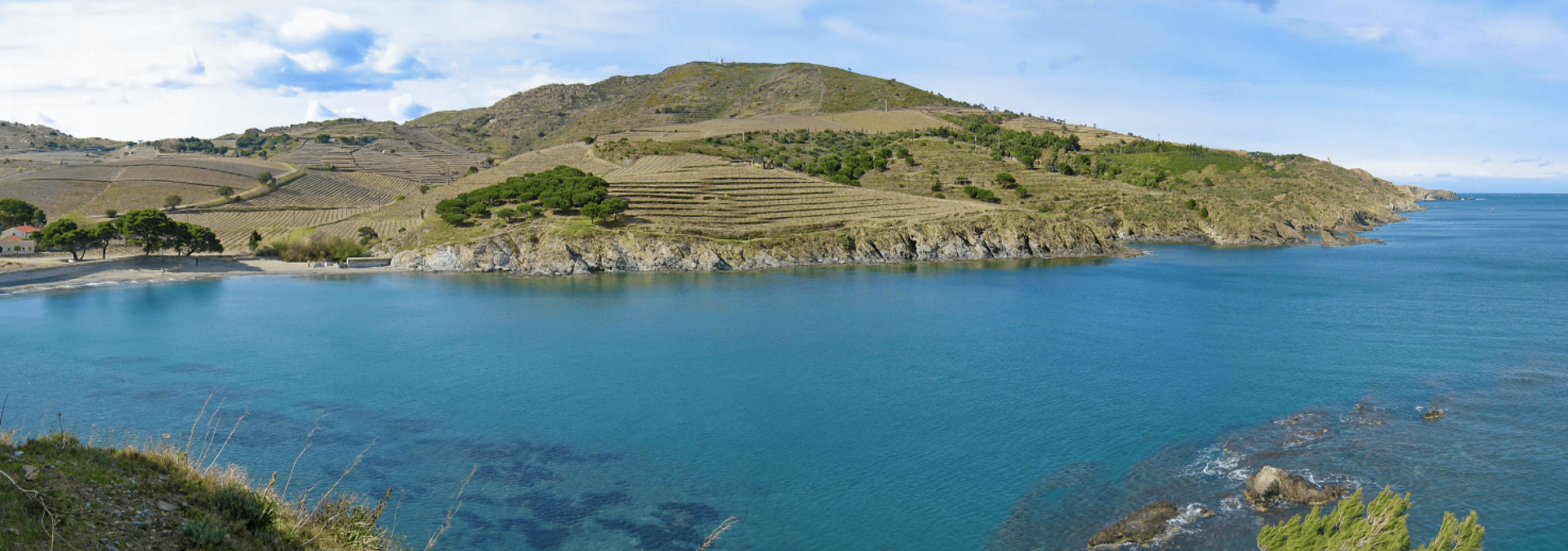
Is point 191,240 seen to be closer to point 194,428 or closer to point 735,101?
point 194,428

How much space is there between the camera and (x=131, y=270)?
64.8 meters

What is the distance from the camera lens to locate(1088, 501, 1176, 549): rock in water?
1650 centimetres

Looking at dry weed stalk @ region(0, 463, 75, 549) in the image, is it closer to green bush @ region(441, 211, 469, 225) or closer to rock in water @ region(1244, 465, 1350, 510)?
rock in water @ region(1244, 465, 1350, 510)

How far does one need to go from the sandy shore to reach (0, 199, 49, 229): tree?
85.9 feet

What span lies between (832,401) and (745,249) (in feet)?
145

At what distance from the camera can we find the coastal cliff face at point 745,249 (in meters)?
67.9

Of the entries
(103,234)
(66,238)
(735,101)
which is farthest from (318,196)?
(735,101)

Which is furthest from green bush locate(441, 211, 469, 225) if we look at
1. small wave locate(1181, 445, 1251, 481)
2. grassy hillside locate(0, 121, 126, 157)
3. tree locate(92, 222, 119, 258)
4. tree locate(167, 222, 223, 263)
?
grassy hillside locate(0, 121, 126, 157)

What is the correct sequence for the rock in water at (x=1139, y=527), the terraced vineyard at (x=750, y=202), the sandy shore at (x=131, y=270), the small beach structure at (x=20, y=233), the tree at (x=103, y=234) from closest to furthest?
the rock in water at (x=1139, y=527)
the sandy shore at (x=131, y=270)
the tree at (x=103, y=234)
the small beach structure at (x=20, y=233)
the terraced vineyard at (x=750, y=202)

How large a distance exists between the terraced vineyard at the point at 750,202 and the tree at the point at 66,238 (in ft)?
147

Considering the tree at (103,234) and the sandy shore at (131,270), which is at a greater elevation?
the tree at (103,234)

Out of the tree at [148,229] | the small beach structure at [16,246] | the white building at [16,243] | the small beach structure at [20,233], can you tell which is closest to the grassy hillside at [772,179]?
the tree at [148,229]

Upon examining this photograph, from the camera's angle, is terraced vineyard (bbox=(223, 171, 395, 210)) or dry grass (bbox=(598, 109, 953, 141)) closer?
terraced vineyard (bbox=(223, 171, 395, 210))

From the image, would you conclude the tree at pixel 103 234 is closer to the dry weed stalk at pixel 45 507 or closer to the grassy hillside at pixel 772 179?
the grassy hillside at pixel 772 179
